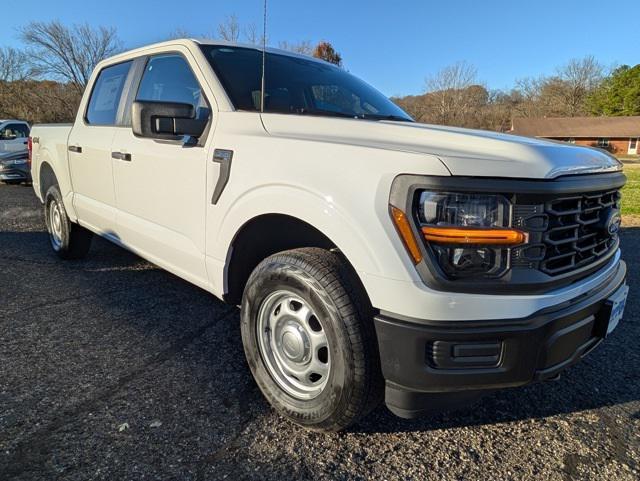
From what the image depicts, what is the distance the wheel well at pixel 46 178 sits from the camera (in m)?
5.11

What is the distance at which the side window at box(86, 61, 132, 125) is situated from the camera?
3.90m

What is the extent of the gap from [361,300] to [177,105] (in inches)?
59.7

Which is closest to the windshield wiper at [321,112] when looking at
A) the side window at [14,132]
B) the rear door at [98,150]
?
the rear door at [98,150]

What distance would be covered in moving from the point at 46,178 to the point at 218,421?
169 inches

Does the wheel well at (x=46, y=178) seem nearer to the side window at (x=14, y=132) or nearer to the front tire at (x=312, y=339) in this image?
the front tire at (x=312, y=339)

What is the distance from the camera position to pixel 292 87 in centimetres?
315

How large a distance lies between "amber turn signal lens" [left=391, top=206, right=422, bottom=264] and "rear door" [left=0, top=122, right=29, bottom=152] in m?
13.8

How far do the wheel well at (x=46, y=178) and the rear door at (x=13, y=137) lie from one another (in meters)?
8.72

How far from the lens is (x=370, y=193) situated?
1.82 metres

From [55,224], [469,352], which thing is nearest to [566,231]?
[469,352]

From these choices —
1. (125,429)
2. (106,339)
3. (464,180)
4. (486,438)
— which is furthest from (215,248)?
(486,438)

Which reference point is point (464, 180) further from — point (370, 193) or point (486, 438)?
point (486, 438)

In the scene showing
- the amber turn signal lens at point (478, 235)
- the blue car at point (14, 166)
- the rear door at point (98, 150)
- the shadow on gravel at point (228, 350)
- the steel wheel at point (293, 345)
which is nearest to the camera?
the amber turn signal lens at point (478, 235)

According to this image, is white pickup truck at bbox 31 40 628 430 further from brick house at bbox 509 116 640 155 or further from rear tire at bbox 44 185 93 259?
brick house at bbox 509 116 640 155
